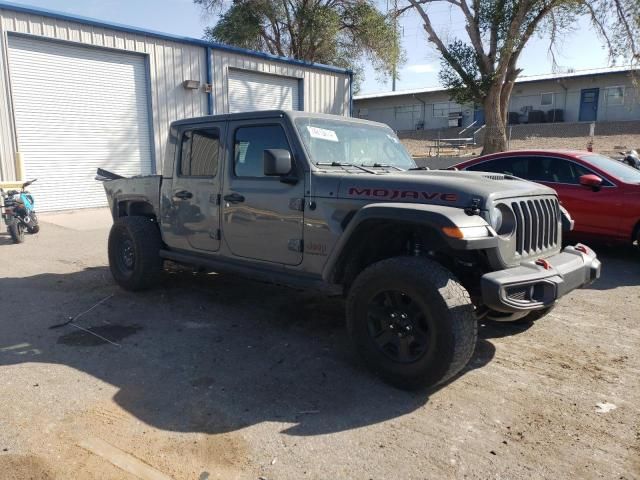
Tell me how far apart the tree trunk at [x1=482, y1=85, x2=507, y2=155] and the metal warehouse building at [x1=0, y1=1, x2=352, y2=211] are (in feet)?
25.3

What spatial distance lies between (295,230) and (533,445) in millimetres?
2261

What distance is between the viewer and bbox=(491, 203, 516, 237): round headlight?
11.7 feet

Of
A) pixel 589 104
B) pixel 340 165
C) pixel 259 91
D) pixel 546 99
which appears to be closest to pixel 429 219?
pixel 340 165

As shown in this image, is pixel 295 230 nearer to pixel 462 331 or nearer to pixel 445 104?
pixel 462 331

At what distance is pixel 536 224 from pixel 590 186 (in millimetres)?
3982

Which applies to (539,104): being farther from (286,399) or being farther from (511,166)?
(286,399)

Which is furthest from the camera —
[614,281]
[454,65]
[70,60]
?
[454,65]

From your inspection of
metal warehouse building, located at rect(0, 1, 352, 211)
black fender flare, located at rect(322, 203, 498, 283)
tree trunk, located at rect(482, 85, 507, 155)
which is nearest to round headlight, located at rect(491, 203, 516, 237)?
black fender flare, located at rect(322, 203, 498, 283)

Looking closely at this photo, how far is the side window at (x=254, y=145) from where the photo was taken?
4504mm

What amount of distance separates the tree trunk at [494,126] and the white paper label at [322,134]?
1368cm

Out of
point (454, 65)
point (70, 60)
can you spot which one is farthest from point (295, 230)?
point (454, 65)

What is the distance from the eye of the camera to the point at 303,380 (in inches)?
148

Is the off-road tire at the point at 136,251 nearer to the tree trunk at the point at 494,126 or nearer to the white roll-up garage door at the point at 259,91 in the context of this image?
the white roll-up garage door at the point at 259,91

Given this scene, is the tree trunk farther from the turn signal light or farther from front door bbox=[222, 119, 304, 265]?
Result: the turn signal light
